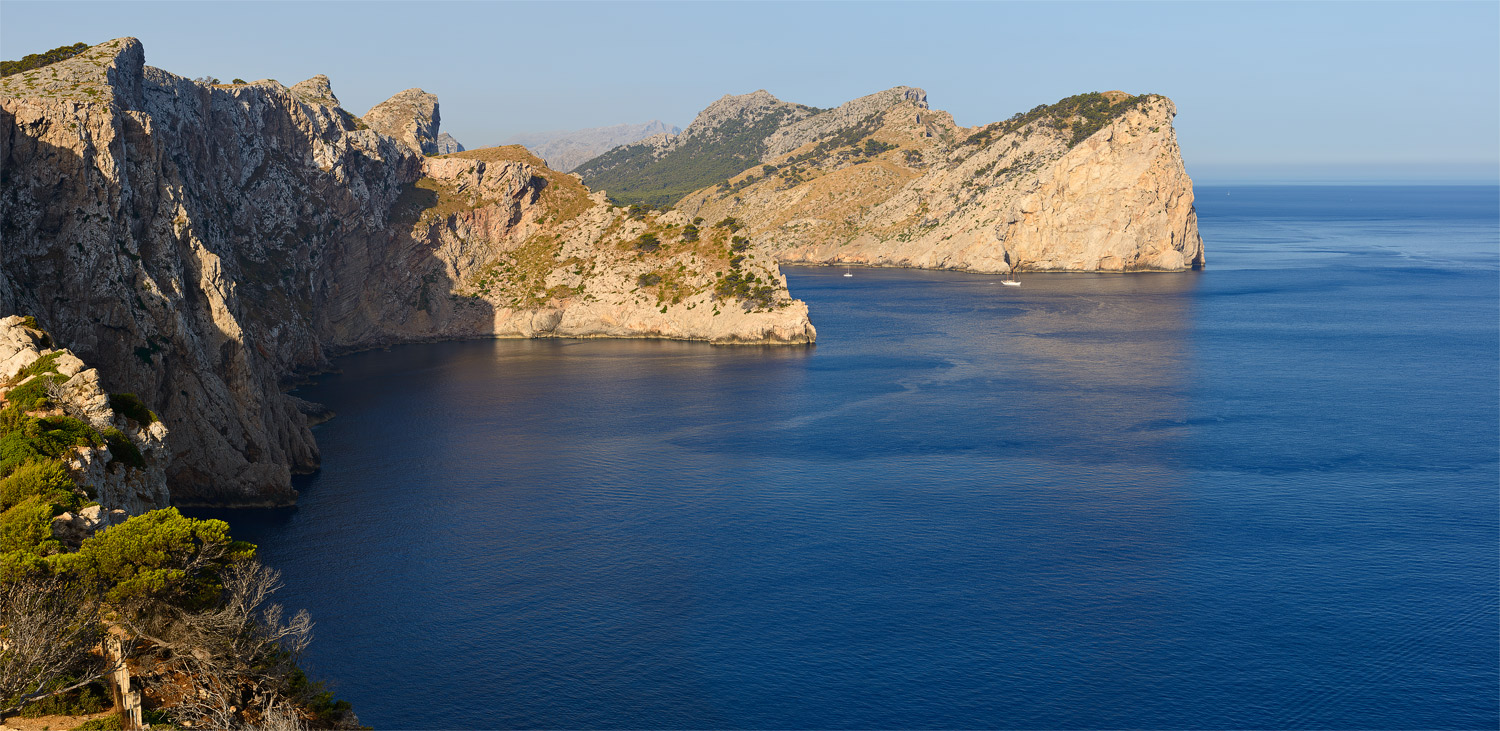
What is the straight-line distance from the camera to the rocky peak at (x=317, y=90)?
174375mm

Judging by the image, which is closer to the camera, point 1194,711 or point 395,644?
point 1194,711

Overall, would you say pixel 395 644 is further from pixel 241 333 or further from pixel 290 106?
pixel 290 106

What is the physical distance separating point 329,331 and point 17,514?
420ft

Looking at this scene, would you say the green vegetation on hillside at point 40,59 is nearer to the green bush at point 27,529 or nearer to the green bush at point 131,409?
the green bush at point 131,409

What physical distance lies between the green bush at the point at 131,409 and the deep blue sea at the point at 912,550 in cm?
1287

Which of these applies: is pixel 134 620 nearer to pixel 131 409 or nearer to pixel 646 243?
pixel 131 409

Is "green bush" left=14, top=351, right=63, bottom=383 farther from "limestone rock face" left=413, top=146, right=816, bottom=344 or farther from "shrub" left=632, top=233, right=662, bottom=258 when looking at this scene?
Answer: "shrub" left=632, top=233, right=662, bottom=258

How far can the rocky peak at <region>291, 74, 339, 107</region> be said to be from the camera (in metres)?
174

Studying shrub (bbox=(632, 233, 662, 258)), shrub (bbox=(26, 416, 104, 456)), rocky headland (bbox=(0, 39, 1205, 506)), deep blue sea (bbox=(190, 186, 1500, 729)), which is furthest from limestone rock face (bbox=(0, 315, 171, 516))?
shrub (bbox=(632, 233, 662, 258))

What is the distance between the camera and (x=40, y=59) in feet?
321

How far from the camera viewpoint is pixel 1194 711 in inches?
2119

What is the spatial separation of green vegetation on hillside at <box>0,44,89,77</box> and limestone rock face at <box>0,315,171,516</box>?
43150mm

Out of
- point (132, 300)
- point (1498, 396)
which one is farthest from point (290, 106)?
point (1498, 396)

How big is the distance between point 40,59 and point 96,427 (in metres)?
58.9
